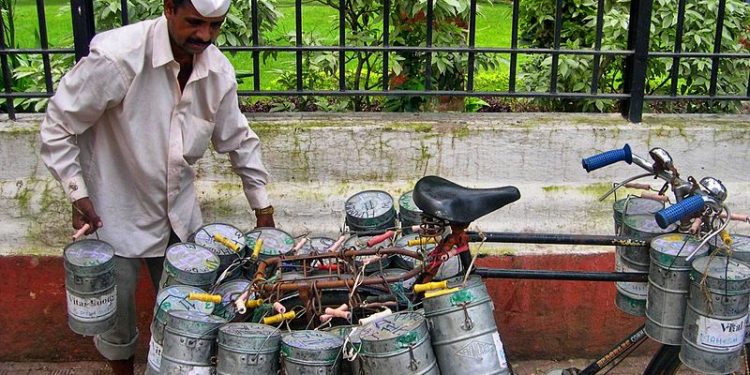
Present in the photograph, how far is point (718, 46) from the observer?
4.09m

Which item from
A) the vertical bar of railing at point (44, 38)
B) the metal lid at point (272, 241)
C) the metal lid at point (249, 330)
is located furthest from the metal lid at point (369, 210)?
the vertical bar of railing at point (44, 38)

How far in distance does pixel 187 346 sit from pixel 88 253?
76 centimetres

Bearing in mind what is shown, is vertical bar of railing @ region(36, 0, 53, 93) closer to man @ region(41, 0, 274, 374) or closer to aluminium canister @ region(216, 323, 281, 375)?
man @ region(41, 0, 274, 374)

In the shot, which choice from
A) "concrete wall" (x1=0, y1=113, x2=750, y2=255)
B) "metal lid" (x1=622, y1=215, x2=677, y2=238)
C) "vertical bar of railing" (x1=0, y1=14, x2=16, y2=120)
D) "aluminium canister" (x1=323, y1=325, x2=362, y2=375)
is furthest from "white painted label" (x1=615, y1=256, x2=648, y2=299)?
"vertical bar of railing" (x1=0, y1=14, x2=16, y2=120)

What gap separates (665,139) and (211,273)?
7.69ft

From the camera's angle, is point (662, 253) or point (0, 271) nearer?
point (662, 253)

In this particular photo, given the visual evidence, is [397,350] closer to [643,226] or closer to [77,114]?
[643,226]

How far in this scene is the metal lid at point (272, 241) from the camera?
9.66ft

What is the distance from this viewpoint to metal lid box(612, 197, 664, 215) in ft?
9.28

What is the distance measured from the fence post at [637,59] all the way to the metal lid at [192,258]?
224 cm

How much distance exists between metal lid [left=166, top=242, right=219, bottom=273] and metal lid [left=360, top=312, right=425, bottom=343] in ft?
2.23

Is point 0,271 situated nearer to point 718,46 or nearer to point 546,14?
point 546,14

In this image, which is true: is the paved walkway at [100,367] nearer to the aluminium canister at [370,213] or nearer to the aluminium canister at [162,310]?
the aluminium canister at [370,213]

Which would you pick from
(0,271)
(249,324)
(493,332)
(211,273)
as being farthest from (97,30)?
(493,332)
